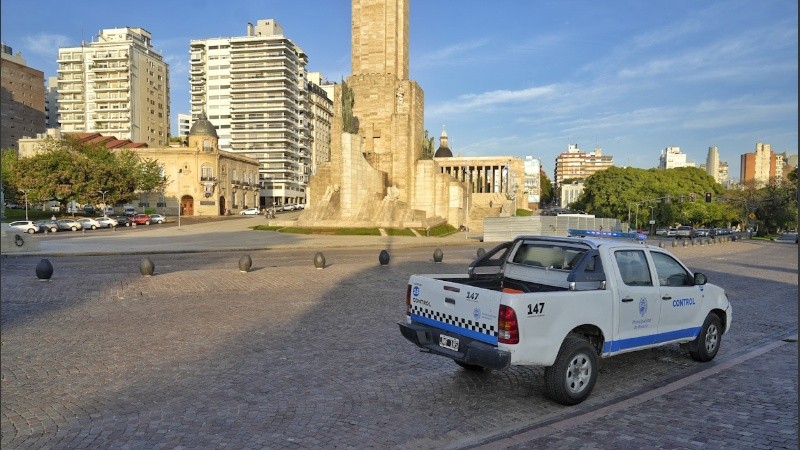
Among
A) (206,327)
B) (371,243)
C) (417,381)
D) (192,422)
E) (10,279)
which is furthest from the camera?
(371,243)

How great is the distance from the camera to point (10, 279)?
16.6 metres

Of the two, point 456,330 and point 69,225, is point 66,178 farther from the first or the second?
point 456,330

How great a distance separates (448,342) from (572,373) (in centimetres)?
166

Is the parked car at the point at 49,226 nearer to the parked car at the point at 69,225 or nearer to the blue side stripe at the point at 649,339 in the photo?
the parked car at the point at 69,225

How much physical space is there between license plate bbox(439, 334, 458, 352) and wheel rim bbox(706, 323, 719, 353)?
476 cm

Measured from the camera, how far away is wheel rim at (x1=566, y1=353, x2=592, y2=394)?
6523mm

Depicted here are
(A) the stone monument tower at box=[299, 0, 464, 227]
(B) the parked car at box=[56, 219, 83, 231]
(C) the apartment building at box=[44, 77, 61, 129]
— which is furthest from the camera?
(C) the apartment building at box=[44, 77, 61, 129]

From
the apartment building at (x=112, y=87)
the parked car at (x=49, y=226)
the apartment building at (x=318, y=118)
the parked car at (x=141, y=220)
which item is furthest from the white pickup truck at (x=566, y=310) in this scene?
the apartment building at (x=112, y=87)

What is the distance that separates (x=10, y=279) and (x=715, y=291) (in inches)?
787

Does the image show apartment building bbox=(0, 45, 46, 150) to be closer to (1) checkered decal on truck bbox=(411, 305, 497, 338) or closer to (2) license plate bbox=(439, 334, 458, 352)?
(1) checkered decal on truck bbox=(411, 305, 497, 338)

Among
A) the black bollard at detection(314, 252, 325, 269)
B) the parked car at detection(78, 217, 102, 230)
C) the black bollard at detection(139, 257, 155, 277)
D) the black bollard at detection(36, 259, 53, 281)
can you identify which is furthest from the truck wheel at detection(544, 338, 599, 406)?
the parked car at detection(78, 217, 102, 230)

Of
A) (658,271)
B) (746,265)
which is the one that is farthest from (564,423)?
(746,265)

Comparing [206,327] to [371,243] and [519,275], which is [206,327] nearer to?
[519,275]

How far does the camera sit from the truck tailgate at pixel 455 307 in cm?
620
